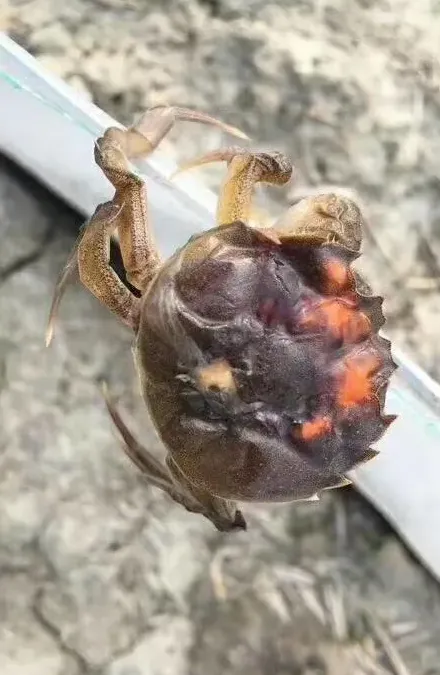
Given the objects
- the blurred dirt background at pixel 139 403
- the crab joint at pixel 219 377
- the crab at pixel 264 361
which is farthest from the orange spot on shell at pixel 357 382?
the blurred dirt background at pixel 139 403

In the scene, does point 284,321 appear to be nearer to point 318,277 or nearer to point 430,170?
point 318,277

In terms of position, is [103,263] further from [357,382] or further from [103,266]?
[357,382]

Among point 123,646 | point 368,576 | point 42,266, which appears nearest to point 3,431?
point 42,266

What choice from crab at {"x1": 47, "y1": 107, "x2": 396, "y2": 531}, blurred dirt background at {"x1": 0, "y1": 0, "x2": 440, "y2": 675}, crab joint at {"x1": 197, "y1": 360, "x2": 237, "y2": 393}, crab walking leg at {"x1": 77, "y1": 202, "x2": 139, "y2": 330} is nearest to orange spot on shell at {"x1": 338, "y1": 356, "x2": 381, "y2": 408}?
crab at {"x1": 47, "y1": 107, "x2": 396, "y2": 531}

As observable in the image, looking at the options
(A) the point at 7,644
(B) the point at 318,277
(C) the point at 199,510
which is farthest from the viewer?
(A) the point at 7,644

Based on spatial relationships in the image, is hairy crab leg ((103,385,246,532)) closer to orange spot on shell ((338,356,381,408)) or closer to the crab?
the crab
